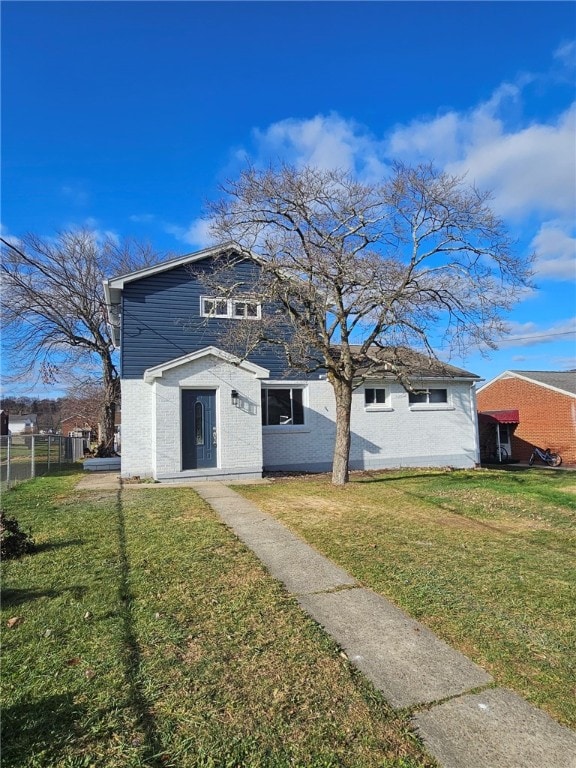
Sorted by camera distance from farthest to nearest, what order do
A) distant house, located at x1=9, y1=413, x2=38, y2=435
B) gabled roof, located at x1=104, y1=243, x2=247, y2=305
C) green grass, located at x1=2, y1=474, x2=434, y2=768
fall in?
distant house, located at x1=9, y1=413, x2=38, y2=435 < gabled roof, located at x1=104, y1=243, x2=247, y2=305 < green grass, located at x1=2, y1=474, x2=434, y2=768

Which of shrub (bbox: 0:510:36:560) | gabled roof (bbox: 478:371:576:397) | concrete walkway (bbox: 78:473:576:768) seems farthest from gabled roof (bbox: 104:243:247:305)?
gabled roof (bbox: 478:371:576:397)

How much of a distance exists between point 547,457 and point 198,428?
18557mm

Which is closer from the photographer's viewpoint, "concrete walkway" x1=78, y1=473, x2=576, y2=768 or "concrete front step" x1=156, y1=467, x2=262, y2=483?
"concrete walkway" x1=78, y1=473, x2=576, y2=768

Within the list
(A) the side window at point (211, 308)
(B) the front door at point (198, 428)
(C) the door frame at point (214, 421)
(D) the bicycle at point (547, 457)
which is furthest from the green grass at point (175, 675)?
(D) the bicycle at point (547, 457)

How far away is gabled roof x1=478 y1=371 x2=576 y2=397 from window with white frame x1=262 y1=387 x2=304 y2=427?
49.5 feet

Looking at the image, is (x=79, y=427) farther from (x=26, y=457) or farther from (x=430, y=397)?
(x=430, y=397)

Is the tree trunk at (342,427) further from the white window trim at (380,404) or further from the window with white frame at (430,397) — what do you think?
the window with white frame at (430,397)

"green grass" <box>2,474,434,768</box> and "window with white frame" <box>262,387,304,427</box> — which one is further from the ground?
"window with white frame" <box>262,387,304,427</box>

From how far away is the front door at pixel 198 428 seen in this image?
43.9 feet

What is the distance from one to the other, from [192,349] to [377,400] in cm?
698

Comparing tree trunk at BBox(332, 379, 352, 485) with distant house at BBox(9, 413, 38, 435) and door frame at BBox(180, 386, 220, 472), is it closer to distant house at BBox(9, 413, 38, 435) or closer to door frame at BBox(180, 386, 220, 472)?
door frame at BBox(180, 386, 220, 472)

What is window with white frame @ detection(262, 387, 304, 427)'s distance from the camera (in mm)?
15625

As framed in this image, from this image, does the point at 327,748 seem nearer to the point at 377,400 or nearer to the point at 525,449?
the point at 377,400

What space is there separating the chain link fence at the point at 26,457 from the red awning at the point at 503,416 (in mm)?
22692
